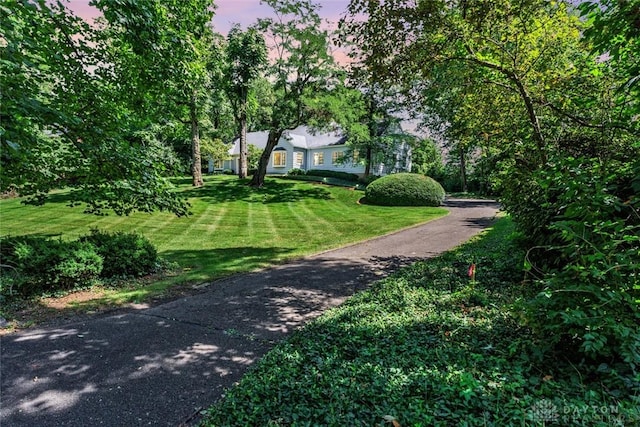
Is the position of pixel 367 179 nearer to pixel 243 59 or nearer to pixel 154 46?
pixel 243 59

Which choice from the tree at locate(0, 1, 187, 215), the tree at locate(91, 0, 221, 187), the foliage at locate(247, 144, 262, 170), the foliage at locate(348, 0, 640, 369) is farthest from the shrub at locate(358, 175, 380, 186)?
the tree at locate(0, 1, 187, 215)

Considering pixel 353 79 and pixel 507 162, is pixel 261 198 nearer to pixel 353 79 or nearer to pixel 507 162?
pixel 353 79

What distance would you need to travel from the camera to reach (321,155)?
35.9 meters

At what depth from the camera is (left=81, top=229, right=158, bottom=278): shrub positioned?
6.50m

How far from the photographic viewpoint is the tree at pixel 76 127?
15.2ft

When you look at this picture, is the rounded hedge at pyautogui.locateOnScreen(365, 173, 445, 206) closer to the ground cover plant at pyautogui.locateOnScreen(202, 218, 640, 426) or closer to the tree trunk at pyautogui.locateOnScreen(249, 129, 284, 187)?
the tree trunk at pyautogui.locateOnScreen(249, 129, 284, 187)

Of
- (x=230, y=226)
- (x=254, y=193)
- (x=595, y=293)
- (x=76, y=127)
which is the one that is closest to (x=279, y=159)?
(x=254, y=193)

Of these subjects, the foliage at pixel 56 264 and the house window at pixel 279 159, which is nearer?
the foliage at pixel 56 264

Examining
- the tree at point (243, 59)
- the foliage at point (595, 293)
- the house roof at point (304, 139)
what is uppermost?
the tree at point (243, 59)

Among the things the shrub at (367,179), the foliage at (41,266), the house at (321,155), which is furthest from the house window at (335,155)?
the foliage at (41,266)

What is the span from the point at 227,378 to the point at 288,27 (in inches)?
886

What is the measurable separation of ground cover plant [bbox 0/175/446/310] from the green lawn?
2cm

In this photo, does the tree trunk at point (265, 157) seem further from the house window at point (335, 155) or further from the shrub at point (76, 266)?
the shrub at point (76, 266)

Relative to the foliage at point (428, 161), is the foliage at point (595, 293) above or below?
below
